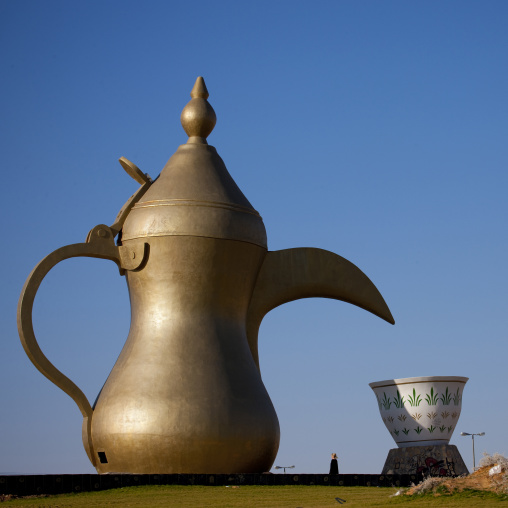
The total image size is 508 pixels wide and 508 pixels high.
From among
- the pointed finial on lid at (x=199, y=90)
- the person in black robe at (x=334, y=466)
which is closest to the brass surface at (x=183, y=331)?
the pointed finial on lid at (x=199, y=90)

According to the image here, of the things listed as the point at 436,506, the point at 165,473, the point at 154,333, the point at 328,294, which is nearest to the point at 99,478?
the point at 165,473

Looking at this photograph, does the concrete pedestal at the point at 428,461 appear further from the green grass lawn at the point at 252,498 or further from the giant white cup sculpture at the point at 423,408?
the green grass lawn at the point at 252,498

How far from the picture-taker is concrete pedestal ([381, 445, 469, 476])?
18636 millimetres

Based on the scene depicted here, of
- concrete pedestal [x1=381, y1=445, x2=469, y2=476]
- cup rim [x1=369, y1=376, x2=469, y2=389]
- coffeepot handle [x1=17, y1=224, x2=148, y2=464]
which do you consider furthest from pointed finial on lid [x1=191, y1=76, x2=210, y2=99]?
concrete pedestal [x1=381, y1=445, x2=469, y2=476]

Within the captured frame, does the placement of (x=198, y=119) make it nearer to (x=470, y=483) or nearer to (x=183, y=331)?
(x=183, y=331)

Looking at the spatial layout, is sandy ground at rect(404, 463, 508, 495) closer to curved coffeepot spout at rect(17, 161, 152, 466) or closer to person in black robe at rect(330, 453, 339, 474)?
person in black robe at rect(330, 453, 339, 474)

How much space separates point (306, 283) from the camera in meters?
20.0

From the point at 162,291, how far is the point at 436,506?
26.8ft

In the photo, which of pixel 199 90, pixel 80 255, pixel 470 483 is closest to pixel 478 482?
pixel 470 483

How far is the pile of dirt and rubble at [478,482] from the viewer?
461 inches

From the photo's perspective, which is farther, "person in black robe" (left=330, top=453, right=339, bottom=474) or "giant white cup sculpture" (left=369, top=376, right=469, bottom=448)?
"giant white cup sculpture" (left=369, top=376, right=469, bottom=448)

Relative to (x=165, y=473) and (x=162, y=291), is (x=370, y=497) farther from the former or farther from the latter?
(x=162, y=291)

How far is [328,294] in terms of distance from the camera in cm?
2034

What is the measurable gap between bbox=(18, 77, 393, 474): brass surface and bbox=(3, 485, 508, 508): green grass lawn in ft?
5.41
